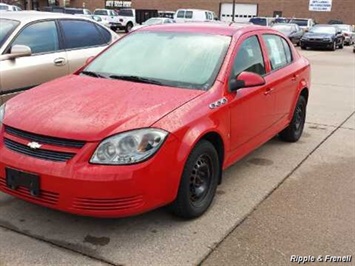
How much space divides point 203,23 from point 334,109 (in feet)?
16.2

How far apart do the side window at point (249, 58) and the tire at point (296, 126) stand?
1387mm

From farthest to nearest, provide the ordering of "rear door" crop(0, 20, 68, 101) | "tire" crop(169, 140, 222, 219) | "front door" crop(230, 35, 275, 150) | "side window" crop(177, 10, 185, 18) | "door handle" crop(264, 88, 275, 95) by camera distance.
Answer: "side window" crop(177, 10, 185, 18) → "rear door" crop(0, 20, 68, 101) → "door handle" crop(264, 88, 275, 95) → "front door" crop(230, 35, 275, 150) → "tire" crop(169, 140, 222, 219)

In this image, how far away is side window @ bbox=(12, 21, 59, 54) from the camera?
235 inches

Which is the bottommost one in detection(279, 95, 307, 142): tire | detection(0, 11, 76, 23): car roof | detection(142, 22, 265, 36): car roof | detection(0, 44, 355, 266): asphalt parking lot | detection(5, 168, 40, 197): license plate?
detection(0, 44, 355, 266): asphalt parking lot

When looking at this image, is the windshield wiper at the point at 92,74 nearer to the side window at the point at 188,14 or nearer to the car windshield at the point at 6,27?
the car windshield at the point at 6,27

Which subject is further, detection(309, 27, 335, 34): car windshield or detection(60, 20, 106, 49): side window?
detection(309, 27, 335, 34): car windshield

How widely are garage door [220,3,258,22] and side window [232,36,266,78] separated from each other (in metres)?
48.9

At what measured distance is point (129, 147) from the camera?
3271 mm

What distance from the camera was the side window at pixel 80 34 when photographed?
6496 millimetres

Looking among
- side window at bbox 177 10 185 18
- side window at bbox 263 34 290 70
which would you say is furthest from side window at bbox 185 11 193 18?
side window at bbox 263 34 290 70

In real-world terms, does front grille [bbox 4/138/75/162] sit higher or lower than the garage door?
lower

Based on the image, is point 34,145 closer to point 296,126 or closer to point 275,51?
point 275,51

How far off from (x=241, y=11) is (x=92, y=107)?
5188 centimetres

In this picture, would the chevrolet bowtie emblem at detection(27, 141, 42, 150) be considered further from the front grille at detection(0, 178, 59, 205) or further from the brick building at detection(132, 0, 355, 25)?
the brick building at detection(132, 0, 355, 25)
